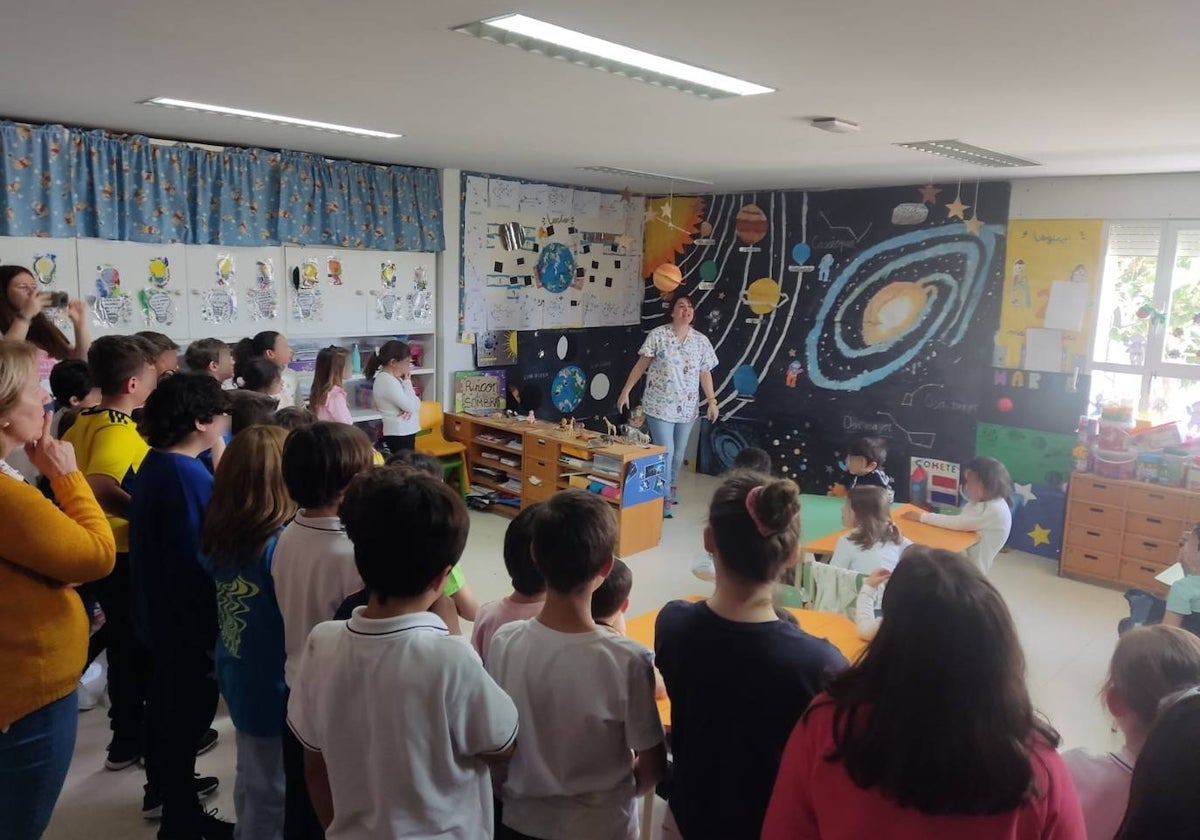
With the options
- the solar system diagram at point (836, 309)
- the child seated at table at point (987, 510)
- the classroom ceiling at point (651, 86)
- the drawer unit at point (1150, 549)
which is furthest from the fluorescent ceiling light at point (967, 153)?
the drawer unit at point (1150, 549)

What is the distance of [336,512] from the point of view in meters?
1.92

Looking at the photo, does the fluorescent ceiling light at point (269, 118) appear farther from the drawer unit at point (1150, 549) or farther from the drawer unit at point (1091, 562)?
the drawer unit at point (1150, 549)

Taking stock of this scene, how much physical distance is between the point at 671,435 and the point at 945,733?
5177mm

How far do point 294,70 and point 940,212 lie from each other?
468 cm

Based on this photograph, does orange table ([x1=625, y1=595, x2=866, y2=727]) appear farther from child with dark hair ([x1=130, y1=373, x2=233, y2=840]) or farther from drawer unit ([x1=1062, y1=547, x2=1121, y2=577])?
drawer unit ([x1=1062, y1=547, x2=1121, y2=577])

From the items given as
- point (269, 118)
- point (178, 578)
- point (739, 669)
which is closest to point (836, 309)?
point (269, 118)

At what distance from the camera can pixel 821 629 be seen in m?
2.89

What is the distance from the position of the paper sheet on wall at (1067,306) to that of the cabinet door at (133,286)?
5402mm

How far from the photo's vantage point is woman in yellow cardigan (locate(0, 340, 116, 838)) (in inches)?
67.2

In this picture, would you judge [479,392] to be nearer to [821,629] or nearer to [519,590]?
[821,629]

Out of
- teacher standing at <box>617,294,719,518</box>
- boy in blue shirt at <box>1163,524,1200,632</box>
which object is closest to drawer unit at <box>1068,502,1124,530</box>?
boy in blue shirt at <box>1163,524,1200,632</box>

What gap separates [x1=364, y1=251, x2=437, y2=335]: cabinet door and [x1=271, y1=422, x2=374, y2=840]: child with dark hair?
398 centimetres

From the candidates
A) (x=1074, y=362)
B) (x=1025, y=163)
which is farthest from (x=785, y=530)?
(x=1074, y=362)

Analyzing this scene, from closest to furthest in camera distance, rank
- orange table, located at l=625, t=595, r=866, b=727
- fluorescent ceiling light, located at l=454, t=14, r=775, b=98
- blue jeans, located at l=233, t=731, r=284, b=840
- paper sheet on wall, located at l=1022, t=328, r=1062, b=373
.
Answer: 1. blue jeans, located at l=233, t=731, r=284, b=840
2. fluorescent ceiling light, located at l=454, t=14, r=775, b=98
3. orange table, located at l=625, t=595, r=866, b=727
4. paper sheet on wall, located at l=1022, t=328, r=1062, b=373
